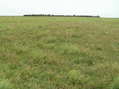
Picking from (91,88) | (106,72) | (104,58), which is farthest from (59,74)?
(104,58)

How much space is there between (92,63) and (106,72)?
1.51 metres

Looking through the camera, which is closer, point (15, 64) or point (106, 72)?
point (106, 72)

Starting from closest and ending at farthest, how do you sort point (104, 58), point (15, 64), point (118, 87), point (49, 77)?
point (118, 87)
point (49, 77)
point (15, 64)
point (104, 58)

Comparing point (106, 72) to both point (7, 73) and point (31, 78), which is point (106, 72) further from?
point (7, 73)

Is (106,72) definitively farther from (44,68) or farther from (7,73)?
(7,73)

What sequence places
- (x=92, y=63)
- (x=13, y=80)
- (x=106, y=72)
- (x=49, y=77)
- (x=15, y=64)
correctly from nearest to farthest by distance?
(x=13, y=80) → (x=49, y=77) → (x=106, y=72) → (x=15, y=64) → (x=92, y=63)

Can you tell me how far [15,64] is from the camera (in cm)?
760

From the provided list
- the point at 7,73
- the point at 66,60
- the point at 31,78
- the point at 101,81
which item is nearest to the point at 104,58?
the point at 66,60

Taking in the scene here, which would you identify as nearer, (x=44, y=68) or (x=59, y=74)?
(x=59, y=74)

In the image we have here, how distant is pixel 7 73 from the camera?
6.53 metres

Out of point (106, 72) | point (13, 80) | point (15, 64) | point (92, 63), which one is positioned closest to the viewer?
point (13, 80)

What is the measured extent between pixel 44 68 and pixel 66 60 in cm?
156

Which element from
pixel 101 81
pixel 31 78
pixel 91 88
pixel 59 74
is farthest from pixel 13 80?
pixel 101 81

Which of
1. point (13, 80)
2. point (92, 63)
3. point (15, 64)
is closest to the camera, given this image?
point (13, 80)
